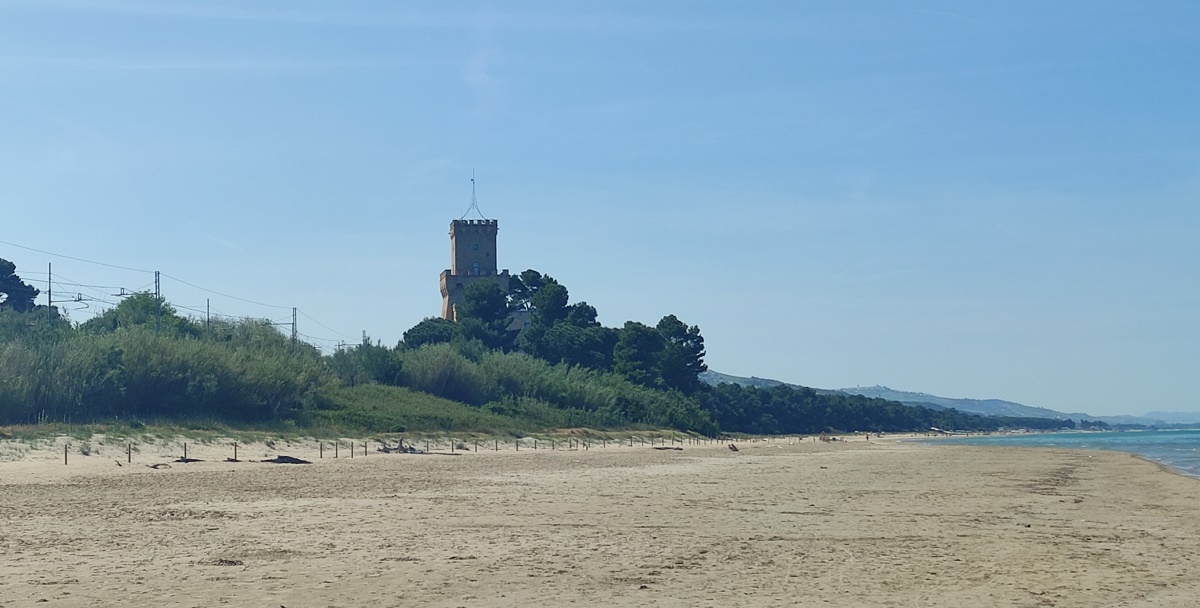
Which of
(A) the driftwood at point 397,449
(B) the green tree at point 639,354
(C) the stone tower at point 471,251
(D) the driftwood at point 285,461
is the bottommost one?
(D) the driftwood at point 285,461

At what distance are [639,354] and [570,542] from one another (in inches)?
2845

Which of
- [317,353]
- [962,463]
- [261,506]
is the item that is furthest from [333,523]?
[317,353]

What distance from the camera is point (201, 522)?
1530 centimetres

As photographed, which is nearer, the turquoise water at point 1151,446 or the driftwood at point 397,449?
the driftwood at point 397,449

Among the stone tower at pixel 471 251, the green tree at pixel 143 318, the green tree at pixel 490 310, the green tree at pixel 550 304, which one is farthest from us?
the stone tower at pixel 471 251

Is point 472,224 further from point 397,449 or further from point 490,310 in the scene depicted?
point 397,449

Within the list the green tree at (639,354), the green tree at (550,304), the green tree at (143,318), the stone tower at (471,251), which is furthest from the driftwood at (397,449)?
the stone tower at (471,251)

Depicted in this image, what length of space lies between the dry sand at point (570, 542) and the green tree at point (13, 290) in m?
71.8

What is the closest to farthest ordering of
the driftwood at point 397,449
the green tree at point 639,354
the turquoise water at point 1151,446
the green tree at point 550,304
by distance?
the driftwood at point 397,449
the turquoise water at point 1151,446
the green tree at point 639,354
the green tree at point 550,304

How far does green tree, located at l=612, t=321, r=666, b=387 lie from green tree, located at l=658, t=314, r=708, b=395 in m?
1.08

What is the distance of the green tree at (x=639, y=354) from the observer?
84.4 meters

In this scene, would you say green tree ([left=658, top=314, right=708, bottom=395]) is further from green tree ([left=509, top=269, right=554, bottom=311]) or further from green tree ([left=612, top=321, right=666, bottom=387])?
green tree ([left=509, top=269, right=554, bottom=311])

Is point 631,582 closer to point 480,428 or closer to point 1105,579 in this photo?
point 1105,579

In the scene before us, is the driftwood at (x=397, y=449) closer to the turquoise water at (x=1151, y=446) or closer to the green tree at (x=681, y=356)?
the turquoise water at (x=1151, y=446)
